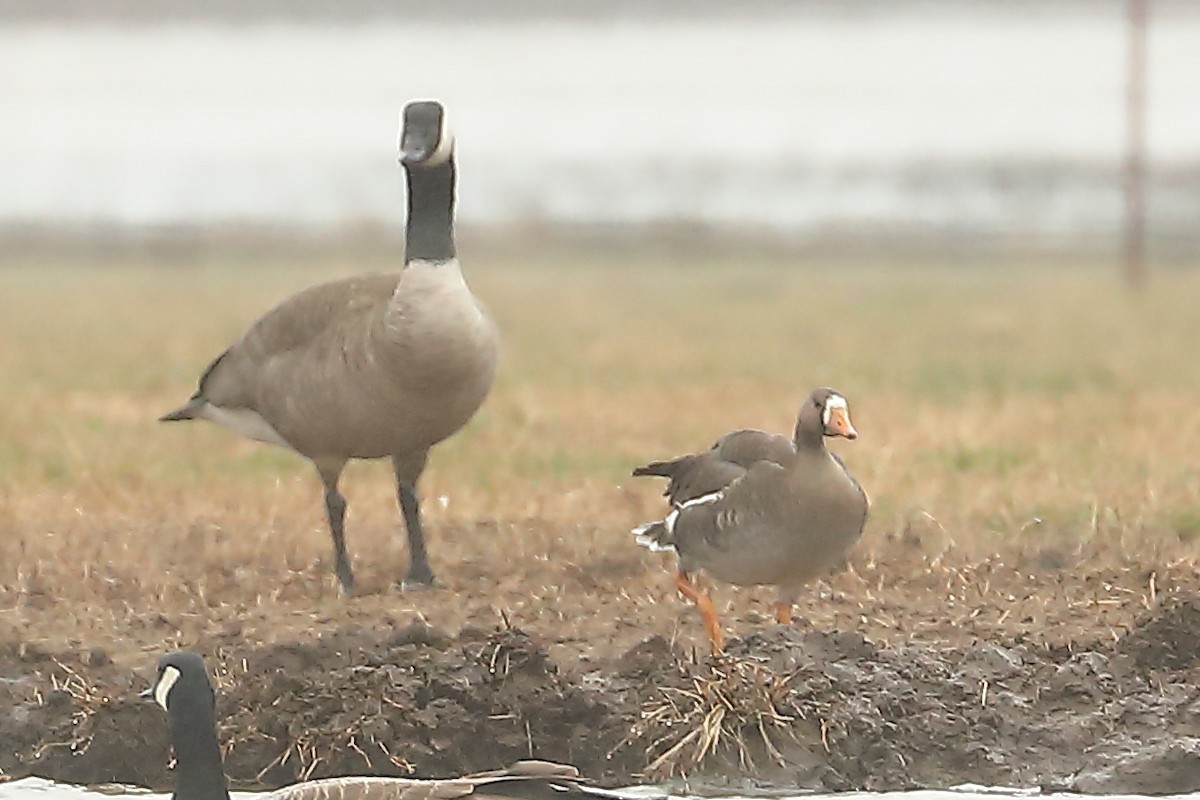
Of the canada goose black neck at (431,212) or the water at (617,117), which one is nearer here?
the canada goose black neck at (431,212)

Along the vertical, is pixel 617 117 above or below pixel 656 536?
below

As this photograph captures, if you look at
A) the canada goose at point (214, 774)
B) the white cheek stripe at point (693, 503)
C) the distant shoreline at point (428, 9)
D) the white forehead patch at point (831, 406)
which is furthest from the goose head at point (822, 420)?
the distant shoreline at point (428, 9)

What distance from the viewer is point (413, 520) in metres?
10.6

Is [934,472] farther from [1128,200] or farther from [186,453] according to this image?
[1128,200]

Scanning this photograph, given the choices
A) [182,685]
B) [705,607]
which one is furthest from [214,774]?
[705,607]

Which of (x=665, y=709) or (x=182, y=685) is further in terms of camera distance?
(x=665, y=709)

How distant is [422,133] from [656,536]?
69.5 inches

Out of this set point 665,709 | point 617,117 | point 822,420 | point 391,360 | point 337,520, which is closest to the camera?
point 665,709

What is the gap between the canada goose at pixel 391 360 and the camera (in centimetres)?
995

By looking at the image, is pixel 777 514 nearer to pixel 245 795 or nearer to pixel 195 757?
pixel 245 795

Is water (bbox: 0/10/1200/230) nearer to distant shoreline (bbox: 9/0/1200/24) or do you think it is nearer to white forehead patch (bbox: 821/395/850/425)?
distant shoreline (bbox: 9/0/1200/24)

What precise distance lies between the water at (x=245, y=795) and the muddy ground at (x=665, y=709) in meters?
0.07

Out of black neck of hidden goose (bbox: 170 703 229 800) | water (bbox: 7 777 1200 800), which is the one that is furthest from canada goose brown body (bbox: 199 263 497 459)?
black neck of hidden goose (bbox: 170 703 229 800)

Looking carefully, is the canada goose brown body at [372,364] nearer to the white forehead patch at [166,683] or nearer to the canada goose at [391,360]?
the canada goose at [391,360]
